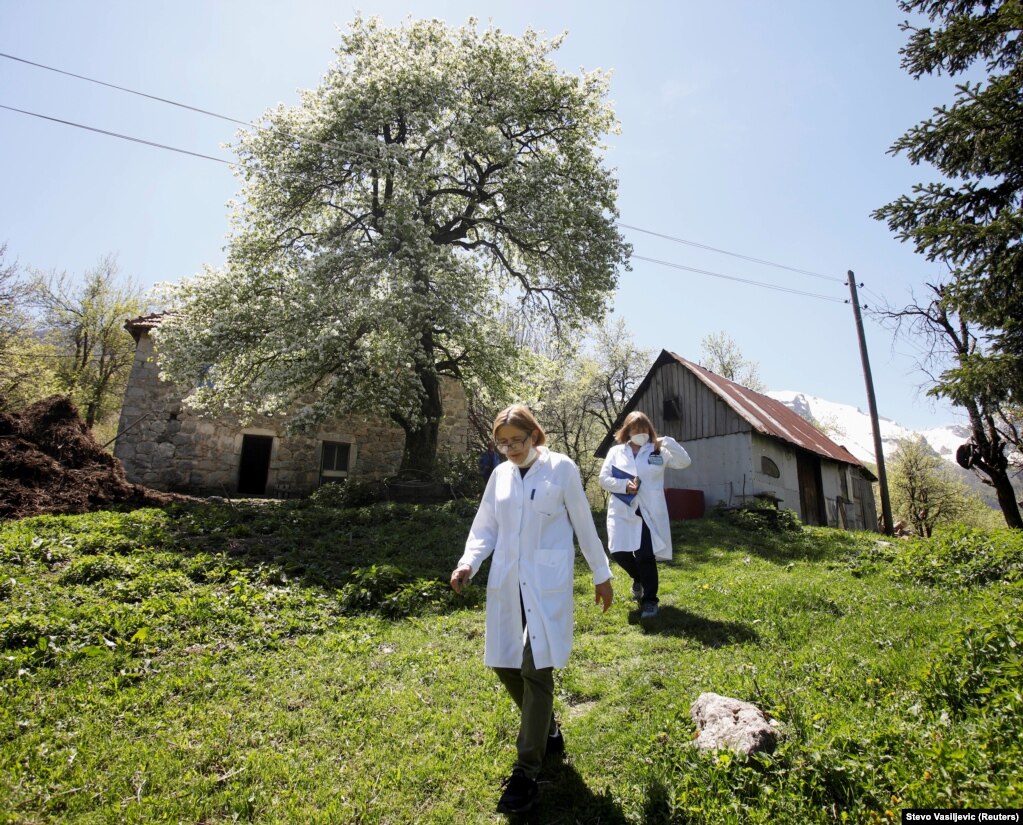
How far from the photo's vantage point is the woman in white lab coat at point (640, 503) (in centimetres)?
562

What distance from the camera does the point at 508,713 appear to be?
387cm

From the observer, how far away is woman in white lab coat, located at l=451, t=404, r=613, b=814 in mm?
2889

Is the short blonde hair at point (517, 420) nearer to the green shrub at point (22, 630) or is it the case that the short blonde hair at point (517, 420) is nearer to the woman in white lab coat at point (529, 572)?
the woman in white lab coat at point (529, 572)

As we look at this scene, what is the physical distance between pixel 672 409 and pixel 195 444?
14676 mm

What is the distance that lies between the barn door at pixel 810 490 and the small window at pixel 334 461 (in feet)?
47.8

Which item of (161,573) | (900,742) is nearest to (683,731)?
(900,742)

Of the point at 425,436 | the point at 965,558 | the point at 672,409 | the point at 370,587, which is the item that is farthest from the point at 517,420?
the point at 672,409

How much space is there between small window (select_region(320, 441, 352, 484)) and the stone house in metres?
0.03

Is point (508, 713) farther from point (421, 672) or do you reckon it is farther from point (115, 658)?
point (115, 658)

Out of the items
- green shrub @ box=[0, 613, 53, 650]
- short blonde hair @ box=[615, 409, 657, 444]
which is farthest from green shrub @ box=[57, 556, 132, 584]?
short blonde hair @ box=[615, 409, 657, 444]

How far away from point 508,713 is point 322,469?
15.1 metres

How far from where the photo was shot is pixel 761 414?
57.2ft

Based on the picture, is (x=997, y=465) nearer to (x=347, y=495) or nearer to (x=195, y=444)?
(x=347, y=495)

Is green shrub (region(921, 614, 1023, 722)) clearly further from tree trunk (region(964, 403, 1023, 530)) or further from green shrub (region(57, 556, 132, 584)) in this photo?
tree trunk (region(964, 403, 1023, 530))
